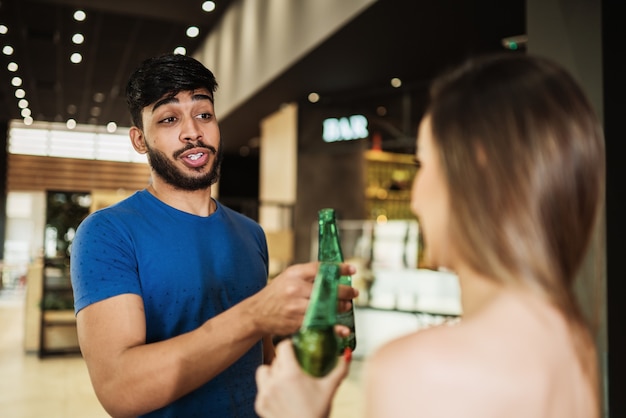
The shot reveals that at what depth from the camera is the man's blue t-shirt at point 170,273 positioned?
124 centimetres

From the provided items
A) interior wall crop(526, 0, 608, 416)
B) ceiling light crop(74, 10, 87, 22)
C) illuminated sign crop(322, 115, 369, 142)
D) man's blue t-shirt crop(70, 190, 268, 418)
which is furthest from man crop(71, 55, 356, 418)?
illuminated sign crop(322, 115, 369, 142)

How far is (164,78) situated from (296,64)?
18.9ft

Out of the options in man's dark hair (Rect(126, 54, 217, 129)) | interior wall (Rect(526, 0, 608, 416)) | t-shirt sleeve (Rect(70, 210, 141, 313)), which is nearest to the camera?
t-shirt sleeve (Rect(70, 210, 141, 313))

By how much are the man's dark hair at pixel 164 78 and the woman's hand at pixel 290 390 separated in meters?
0.84

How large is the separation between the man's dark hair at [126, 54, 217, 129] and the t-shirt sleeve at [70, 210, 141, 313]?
287mm

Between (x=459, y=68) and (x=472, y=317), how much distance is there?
305mm

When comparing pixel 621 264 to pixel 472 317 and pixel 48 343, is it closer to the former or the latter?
pixel 472 317

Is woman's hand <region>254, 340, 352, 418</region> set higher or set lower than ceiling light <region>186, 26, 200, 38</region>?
lower

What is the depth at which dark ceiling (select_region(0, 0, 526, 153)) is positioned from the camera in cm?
545

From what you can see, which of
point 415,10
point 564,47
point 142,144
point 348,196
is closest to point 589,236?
point 142,144

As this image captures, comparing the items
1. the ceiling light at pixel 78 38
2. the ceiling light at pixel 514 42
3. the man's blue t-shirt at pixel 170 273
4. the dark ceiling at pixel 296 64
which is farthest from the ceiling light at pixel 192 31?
the man's blue t-shirt at pixel 170 273

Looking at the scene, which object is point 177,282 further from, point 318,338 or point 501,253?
point 501,253

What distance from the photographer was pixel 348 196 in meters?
9.83

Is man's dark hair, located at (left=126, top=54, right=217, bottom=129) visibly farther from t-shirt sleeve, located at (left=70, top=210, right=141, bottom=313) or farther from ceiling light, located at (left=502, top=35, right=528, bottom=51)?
ceiling light, located at (left=502, top=35, right=528, bottom=51)
